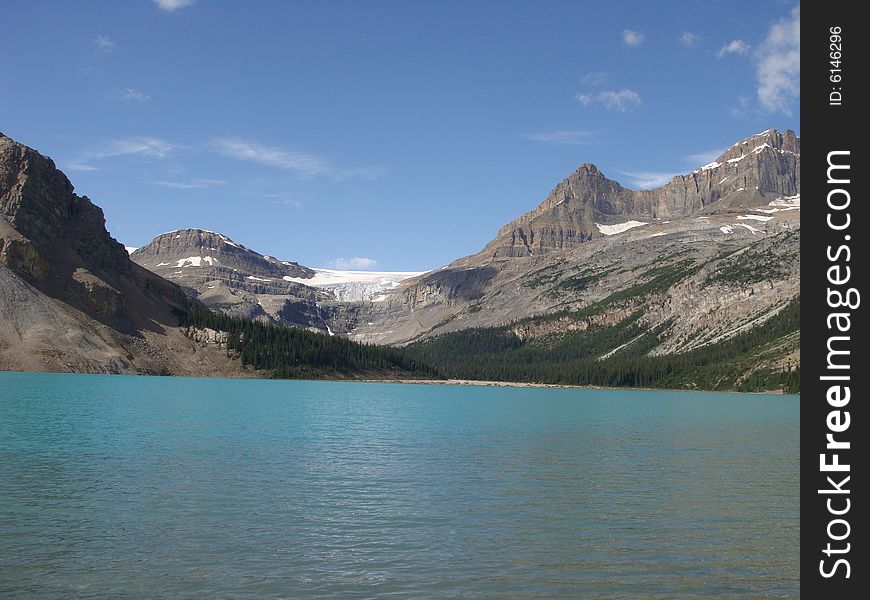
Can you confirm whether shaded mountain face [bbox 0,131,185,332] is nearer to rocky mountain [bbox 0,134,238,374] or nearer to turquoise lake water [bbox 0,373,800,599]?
rocky mountain [bbox 0,134,238,374]

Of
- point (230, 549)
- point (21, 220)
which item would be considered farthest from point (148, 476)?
point (21, 220)

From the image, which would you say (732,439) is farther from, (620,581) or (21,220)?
(21,220)

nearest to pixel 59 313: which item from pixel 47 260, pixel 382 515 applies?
pixel 47 260

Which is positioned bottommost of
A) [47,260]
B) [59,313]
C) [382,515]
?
[382,515]

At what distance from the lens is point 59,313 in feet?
551

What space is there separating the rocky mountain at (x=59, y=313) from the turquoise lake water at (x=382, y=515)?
112 meters

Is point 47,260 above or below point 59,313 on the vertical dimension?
above

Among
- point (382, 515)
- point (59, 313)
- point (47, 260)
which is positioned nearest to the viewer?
point (382, 515)

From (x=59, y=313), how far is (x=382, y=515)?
161m

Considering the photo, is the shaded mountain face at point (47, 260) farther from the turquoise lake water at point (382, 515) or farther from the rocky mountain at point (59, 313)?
the turquoise lake water at point (382, 515)

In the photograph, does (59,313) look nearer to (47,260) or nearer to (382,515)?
(47,260)

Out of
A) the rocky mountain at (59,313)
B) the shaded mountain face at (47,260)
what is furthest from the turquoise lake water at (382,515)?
the shaded mountain face at (47,260)

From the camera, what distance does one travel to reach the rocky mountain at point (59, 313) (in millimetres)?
157875
